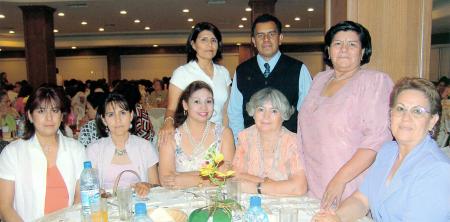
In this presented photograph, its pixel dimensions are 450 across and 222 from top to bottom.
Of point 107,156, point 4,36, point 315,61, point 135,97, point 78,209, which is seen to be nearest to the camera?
point 78,209

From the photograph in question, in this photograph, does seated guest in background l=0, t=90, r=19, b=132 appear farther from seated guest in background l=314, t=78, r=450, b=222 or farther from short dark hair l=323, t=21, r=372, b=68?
seated guest in background l=314, t=78, r=450, b=222

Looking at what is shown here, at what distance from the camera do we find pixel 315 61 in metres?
18.8

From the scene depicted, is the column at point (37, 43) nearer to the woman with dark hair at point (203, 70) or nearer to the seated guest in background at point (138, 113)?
the seated guest in background at point (138, 113)

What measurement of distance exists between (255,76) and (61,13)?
900cm

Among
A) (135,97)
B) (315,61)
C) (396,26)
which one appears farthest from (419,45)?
(315,61)

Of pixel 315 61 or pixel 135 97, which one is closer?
pixel 135 97

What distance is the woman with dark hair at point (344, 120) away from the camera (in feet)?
7.11

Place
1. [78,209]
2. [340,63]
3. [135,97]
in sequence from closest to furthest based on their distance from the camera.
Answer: [78,209], [340,63], [135,97]

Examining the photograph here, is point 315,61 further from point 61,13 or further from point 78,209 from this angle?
point 78,209

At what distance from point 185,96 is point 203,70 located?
17.9 inches

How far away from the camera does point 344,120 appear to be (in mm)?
2217

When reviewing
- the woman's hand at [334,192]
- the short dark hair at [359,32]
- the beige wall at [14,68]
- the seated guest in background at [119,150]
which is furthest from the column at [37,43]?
the beige wall at [14,68]

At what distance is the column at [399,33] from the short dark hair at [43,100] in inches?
93.9

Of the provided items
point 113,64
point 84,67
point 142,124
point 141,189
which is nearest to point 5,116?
point 142,124
